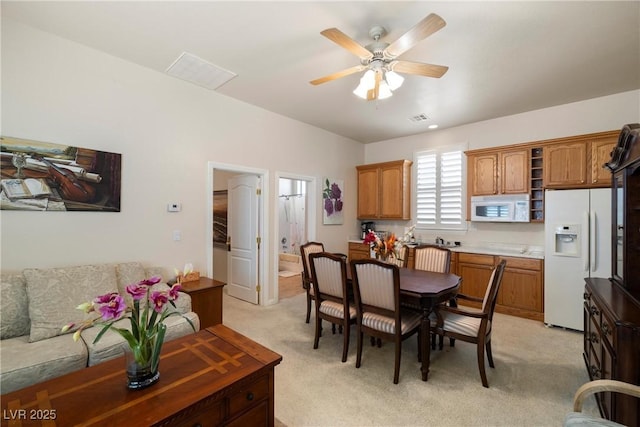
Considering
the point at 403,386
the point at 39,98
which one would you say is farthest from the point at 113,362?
the point at 39,98

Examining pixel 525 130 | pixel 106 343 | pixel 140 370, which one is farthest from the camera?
pixel 525 130

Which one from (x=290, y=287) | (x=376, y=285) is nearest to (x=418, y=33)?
(x=376, y=285)

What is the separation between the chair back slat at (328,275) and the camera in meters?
2.76

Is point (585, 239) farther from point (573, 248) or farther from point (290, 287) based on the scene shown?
point (290, 287)

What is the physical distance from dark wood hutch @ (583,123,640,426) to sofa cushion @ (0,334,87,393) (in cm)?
342

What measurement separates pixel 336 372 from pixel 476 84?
3.55 metres

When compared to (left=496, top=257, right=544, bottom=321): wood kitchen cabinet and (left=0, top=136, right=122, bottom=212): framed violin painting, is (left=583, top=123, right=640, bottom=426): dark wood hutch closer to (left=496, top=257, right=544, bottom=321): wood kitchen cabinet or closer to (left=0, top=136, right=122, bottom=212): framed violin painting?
(left=496, top=257, right=544, bottom=321): wood kitchen cabinet

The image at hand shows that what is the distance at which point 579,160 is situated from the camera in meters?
3.70

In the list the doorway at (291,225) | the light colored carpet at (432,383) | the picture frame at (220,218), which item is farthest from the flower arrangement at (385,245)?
the doorway at (291,225)

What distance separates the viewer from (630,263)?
2.29 m

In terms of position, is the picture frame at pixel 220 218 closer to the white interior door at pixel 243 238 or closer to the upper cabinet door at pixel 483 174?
the white interior door at pixel 243 238

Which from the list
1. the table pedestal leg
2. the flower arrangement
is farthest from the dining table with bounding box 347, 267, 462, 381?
the flower arrangement

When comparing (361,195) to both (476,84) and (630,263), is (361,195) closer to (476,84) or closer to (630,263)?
(476,84)

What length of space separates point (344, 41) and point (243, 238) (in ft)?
11.2
